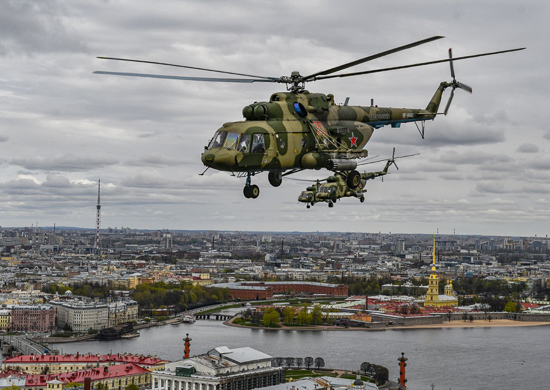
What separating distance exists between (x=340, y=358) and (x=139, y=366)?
909 cm

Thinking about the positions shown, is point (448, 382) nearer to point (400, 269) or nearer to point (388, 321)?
point (388, 321)

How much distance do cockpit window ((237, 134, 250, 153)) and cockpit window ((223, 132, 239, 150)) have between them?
54mm

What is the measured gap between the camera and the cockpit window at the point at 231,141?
11.3 metres

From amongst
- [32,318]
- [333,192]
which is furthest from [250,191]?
[32,318]

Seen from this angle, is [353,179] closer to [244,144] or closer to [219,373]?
[244,144]

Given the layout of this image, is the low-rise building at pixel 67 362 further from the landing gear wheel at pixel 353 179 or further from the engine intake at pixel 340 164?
the engine intake at pixel 340 164

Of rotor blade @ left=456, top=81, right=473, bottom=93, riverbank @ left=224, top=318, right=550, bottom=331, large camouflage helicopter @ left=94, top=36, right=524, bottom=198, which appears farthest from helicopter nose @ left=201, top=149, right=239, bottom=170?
riverbank @ left=224, top=318, right=550, bottom=331

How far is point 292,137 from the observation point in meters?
11.9

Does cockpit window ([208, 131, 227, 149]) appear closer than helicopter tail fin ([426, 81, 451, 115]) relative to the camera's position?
Yes

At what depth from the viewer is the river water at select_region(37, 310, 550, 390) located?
36.7 m

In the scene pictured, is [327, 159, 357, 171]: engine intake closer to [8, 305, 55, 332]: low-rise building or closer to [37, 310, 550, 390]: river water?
[37, 310, 550, 390]: river water

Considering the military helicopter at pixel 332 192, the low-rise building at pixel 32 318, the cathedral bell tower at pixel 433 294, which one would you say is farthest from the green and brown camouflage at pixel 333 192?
the cathedral bell tower at pixel 433 294

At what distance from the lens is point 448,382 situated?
3516 cm

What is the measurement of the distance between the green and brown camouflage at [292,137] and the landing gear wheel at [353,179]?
28cm
